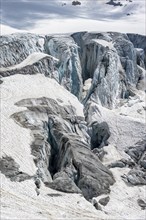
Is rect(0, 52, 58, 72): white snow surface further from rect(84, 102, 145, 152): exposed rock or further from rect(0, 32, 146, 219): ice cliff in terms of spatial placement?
rect(84, 102, 145, 152): exposed rock

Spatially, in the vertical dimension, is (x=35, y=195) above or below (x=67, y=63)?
below

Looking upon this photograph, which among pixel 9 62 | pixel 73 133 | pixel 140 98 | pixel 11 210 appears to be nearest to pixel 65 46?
pixel 9 62

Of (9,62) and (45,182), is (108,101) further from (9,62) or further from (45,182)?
(45,182)

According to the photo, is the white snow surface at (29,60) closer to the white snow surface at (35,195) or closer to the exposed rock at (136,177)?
the white snow surface at (35,195)

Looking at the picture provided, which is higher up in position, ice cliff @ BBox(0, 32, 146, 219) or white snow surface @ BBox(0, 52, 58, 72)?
white snow surface @ BBox(0, 52, 58, 72)

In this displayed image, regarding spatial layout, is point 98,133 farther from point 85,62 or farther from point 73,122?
point 85,62

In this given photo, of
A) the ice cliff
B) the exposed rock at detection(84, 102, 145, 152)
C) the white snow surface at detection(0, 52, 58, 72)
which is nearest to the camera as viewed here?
the ice cliff

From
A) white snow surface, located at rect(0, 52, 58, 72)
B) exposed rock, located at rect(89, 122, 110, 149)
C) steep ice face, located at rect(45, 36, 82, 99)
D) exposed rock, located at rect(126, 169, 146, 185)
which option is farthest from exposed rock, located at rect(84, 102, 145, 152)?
white snow surface, located at rect(0, 52, 58, 72)

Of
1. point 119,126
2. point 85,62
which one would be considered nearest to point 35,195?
point 119,126

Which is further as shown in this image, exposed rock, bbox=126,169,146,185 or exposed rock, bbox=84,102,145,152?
exposed rock, bbox=84,102,145,152

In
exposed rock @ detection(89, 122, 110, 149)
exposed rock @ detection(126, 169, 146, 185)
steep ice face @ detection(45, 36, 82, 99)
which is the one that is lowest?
exposed rock @ detection(126, 169, 146, 185)

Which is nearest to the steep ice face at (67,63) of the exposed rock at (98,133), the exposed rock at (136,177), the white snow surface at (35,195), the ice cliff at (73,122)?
the ice cliff at (73,122)
